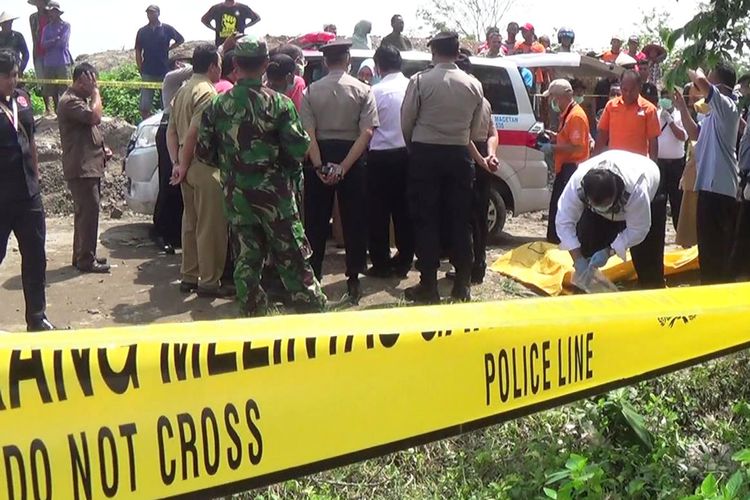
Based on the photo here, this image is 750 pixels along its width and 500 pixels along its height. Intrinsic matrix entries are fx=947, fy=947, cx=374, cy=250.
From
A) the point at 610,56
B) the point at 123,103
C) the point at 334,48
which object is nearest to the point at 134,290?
the point at 334,48

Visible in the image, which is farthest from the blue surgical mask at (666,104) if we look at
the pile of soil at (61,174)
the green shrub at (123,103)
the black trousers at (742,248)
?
the green shrub at (123,103)

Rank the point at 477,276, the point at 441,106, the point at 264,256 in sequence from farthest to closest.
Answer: the point at 477,276
the point at 441,106
the point at 264,256

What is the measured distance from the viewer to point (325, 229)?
271 inches

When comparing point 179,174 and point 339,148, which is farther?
point 179,174

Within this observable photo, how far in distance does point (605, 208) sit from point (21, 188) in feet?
11.5

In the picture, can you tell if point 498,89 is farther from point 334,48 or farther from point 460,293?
point 460,293

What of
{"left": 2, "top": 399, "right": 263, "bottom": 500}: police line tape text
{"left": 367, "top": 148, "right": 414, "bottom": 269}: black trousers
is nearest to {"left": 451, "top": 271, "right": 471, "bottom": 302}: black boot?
{"left": 367, "top": 148, "right": 414, "bottom": 269}: black trousers

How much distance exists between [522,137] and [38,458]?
7201 mm

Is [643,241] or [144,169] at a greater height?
[144,169]

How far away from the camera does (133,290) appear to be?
24.5 feet

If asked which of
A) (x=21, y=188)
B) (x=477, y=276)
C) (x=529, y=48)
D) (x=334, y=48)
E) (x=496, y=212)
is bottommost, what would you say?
(x=477, y=276)

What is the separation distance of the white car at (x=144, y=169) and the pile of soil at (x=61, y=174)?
2.07 m

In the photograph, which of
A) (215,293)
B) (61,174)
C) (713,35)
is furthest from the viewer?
(61,174)

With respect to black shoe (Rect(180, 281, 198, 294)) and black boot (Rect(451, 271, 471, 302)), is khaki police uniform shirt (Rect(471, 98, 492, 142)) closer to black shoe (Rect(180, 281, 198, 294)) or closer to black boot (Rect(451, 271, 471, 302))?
black boot (Rect(451, 271, 471, 302))
